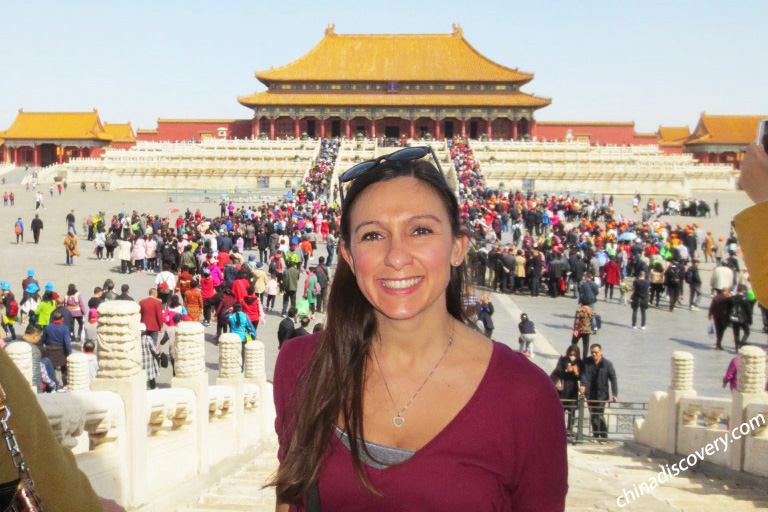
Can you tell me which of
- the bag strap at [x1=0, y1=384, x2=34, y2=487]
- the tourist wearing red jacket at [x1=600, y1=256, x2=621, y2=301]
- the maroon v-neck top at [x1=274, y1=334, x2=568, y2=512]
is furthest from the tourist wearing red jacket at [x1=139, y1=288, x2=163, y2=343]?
the tourist wearing red jacket at [x1=600, y1=256, x2=621, y2=301]

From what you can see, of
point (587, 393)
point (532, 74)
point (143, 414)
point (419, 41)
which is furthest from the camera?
point (419, 41)

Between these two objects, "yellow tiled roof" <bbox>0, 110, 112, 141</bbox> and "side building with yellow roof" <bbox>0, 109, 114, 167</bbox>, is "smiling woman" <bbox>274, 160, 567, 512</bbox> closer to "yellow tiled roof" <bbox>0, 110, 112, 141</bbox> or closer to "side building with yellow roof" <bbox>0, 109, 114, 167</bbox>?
"side building with yellow roof" <bbox>0, 109, 114, 167</bbox>

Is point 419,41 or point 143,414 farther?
point 419,41

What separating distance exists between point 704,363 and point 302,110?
2110 inches

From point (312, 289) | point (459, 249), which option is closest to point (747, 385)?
point (459, 249)

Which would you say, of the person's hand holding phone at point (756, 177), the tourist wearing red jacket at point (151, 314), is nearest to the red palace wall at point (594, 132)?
the tourist wearing red jacket at point (151, 314)

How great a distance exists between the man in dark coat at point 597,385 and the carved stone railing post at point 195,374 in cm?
468

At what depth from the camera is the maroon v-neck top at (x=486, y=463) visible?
2166mm

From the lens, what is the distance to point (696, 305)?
18453 mm

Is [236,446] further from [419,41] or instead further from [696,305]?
[419,41]

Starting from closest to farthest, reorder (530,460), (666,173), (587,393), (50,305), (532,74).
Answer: (530,460)
(587,393)
(50,305)
(666,173)
(532,74)

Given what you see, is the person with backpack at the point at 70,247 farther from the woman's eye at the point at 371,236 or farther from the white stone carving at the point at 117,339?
the woman's eye at the point at 371,236

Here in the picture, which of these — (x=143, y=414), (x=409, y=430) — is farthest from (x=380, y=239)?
(x=143, y=414)

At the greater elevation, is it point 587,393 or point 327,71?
point 327,71
